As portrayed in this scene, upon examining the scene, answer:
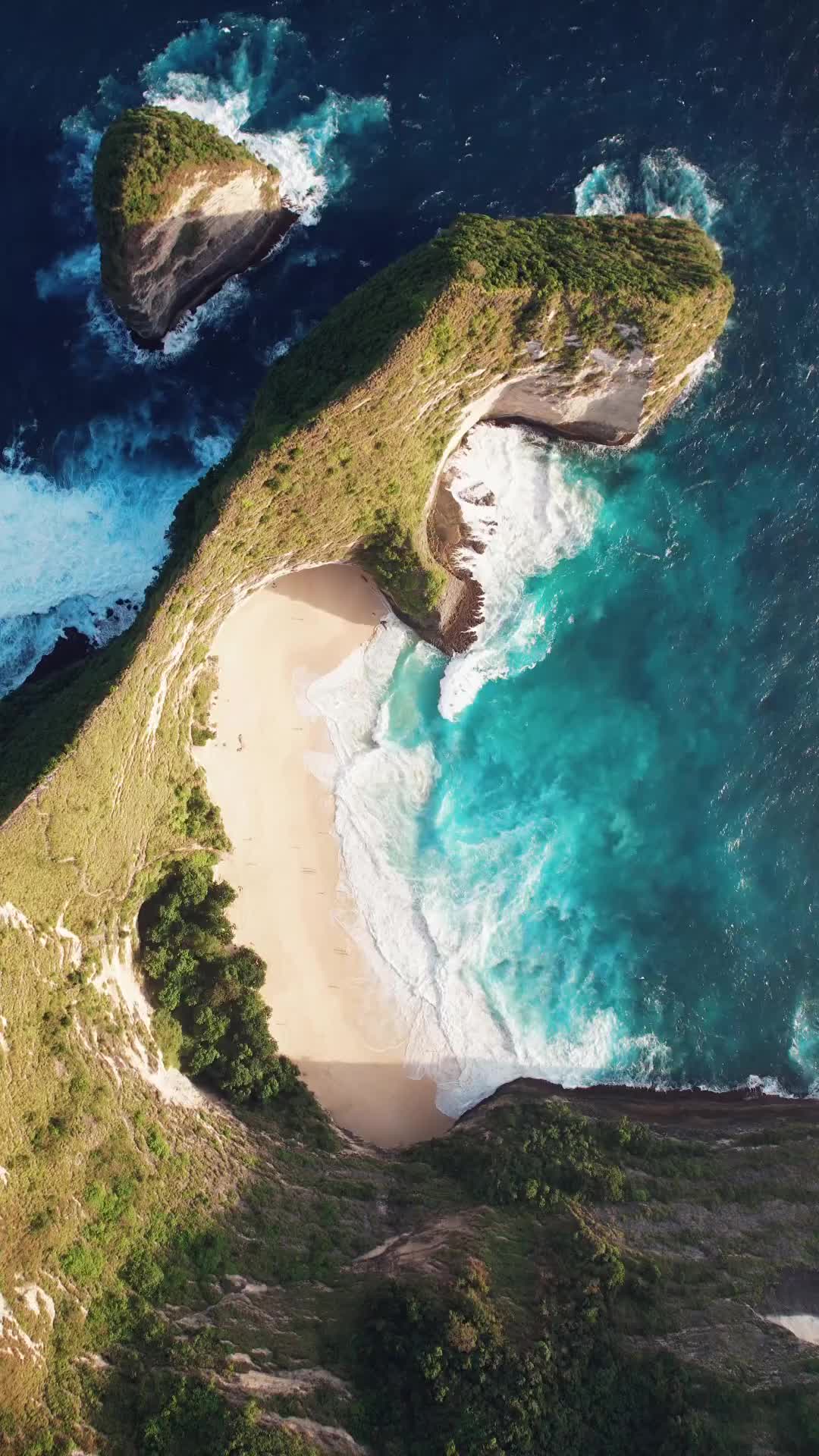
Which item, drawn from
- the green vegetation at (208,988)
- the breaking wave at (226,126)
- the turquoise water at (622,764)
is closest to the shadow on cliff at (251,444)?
the breaking wave at (226,126)

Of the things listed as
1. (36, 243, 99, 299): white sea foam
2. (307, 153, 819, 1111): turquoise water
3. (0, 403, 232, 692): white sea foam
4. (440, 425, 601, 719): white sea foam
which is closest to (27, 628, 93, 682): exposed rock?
(0, 403, 232, 692): white sea foam

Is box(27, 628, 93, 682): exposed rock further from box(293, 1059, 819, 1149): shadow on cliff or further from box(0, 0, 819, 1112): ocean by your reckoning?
box(293, 1059, 819, 1149): shadow on cliff

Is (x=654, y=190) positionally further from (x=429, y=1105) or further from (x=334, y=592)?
(x=429, y=1105)

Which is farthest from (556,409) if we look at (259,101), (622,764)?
(259,101)

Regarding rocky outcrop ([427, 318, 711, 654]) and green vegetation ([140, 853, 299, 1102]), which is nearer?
green vegetation ([140, 853, 299, 1102])

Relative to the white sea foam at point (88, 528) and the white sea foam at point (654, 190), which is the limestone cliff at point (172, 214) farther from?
the white sea foam at point (654, 190)

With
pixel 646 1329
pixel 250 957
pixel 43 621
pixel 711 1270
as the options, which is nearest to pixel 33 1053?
pixel 250 957

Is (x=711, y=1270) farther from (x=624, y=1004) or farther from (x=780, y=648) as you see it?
(x=780, y=648)
